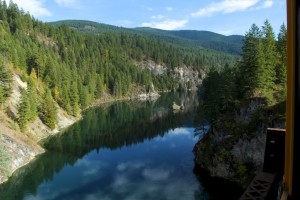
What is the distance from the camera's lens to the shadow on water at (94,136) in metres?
55.0

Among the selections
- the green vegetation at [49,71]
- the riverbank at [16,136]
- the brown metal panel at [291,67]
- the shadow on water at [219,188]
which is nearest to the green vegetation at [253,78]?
the shadow on water at [219,188]

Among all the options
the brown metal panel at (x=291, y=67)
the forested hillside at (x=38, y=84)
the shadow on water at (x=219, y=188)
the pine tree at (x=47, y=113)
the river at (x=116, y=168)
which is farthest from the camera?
the pine tree at (x=47, y=113)

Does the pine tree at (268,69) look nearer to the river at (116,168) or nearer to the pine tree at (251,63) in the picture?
the pine tree at (251,63)

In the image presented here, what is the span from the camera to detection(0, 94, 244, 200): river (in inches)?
1939

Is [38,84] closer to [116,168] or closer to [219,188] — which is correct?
[116,168]

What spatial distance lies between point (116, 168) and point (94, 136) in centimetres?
2933

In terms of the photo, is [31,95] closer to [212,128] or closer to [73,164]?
[73,164]

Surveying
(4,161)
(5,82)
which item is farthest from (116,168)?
(5,82)

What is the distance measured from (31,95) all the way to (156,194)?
1912 inches

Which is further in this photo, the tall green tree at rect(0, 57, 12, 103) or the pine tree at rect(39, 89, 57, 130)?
the pine tree at rect(39, 89, 57, 130)

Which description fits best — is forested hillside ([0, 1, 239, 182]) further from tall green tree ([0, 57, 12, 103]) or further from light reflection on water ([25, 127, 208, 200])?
light reflection on water ([25, 127, 208, 200])

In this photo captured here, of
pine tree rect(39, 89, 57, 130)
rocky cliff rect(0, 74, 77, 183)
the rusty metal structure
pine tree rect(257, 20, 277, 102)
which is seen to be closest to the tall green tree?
rocky cliff rect(0, 74, 77, 183)

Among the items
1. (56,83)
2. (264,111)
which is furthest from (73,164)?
(56,83)

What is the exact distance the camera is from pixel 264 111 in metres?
49.0
